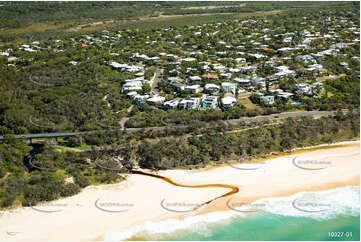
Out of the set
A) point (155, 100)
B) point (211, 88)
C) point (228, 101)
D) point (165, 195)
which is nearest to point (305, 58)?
point (211, 88)

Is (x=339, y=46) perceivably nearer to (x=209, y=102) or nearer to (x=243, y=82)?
(x=243, y=82)

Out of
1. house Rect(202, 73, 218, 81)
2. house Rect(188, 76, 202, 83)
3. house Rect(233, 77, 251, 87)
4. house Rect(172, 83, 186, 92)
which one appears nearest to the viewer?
house Rect(172, 83, 186, 92)

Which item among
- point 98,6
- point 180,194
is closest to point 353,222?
point 180,194

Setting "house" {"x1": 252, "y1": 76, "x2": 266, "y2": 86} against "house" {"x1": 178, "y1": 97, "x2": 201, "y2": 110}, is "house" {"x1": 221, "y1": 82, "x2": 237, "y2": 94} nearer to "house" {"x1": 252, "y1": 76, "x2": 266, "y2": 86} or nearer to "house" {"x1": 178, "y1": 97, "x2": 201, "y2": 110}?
"house" {"x1": 252, "y1": 76, "x2": 266, "y2": 86}

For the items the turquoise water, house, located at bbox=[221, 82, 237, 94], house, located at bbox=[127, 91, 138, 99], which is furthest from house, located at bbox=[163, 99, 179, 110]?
the turquoise water

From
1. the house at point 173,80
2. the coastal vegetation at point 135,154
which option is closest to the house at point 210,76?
the house at point 173,80

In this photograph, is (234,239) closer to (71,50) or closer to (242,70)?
(242,70)
